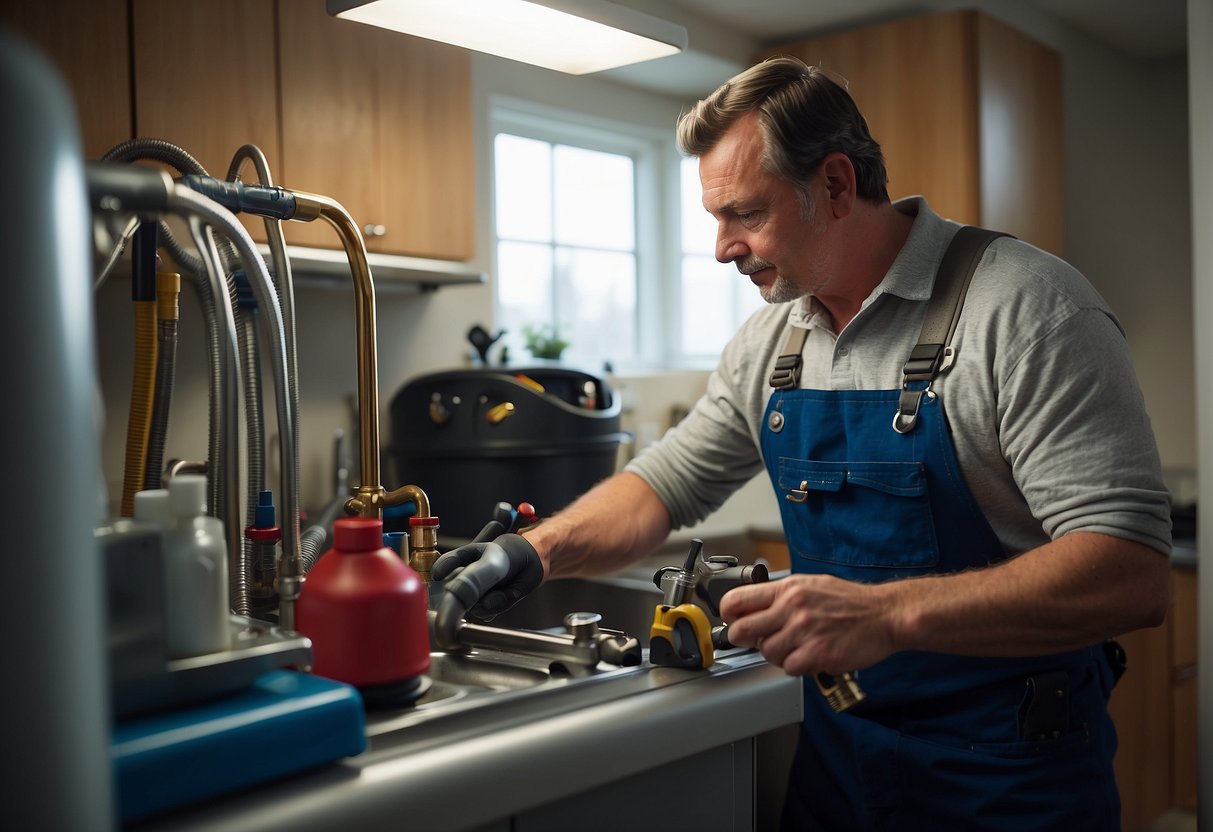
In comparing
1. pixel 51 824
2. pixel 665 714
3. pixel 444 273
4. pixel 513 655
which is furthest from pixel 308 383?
pixel 51 824

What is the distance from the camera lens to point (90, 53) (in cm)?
170

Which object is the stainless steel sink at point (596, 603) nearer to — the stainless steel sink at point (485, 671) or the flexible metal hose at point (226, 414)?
the stainless steel sink at point (485, 671)

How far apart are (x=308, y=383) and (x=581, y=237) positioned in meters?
1.15

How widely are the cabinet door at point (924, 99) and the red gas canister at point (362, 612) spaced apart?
2391mm

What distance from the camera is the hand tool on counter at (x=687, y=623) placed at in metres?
0.95

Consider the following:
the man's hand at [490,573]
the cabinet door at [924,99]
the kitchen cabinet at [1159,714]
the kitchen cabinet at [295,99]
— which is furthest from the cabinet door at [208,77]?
the kitchen cabinet at [1159,714]

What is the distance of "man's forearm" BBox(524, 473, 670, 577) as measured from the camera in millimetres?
1345

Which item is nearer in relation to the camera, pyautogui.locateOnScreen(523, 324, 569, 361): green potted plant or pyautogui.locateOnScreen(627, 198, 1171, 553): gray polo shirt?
pyautogui.locateOnScreen(627, 198, 1171, 553): gray polo shirt

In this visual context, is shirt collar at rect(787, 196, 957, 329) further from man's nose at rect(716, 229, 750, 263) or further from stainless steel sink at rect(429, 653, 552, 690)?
stainless steel sink at rect(429, 653, 552, 690)

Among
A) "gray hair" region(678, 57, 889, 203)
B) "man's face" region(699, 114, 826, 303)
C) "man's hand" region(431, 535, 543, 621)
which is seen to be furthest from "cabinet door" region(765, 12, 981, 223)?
"man's hand" region(431, 535, 543, 621)

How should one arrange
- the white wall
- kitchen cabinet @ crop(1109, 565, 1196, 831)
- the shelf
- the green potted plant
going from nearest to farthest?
the white wall
the shelf
kitchen cabinet @ crop(1109, 565, 1196, 831)
the green potted plant

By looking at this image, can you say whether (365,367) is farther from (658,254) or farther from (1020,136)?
(1020,136)

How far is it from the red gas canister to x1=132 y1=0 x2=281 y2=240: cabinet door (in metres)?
1.23

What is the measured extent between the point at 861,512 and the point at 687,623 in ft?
1.54
